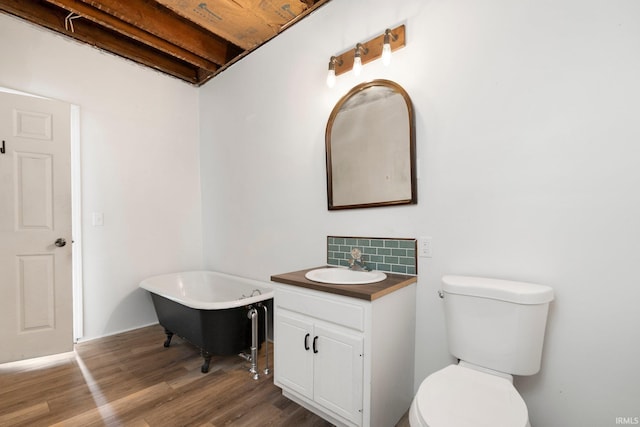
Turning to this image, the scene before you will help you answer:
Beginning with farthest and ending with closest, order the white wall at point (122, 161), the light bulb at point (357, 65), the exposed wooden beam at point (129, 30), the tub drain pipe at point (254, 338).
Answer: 1. the white wall at point (122, 161)
2. the exposed wooden beam at point (129, 30)
3. the tub drain pipe at point (254, 338)
4. the light bulb at point (357, 65)

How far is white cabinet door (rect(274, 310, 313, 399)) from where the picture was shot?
1.61m

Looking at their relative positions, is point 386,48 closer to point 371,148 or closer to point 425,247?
point 371,148

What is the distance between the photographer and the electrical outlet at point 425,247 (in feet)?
5.51

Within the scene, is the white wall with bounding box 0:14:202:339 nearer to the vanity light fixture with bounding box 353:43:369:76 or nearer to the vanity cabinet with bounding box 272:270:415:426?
the vanity cabinet with bounding box 272:270:415:426

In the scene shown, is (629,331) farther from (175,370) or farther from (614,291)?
(175,370)

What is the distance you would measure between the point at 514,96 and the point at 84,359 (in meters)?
3.42

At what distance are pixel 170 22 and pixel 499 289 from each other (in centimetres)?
311

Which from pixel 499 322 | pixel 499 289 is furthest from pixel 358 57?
pixel 499 322

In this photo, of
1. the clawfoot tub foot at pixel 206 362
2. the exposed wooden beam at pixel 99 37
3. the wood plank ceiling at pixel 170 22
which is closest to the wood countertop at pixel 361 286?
the clawfoot tub foot at pixel 206 362

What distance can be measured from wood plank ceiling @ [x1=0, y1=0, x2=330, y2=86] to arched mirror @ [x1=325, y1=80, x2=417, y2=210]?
0.89 m

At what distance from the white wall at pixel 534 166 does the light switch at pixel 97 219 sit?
216 cm

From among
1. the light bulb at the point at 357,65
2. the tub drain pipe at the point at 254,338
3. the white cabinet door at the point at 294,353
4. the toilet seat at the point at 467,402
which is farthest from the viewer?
the tub drain pipe at the point at 254,338

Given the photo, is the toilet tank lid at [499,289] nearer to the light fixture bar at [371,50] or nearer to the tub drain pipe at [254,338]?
the tub drain pipe at [254,338]

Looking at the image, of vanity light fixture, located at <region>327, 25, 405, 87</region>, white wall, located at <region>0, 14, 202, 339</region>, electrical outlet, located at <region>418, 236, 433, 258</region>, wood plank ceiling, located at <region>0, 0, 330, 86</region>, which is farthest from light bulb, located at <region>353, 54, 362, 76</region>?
white wall, located at <region>0, 14, 202, 339</region>
